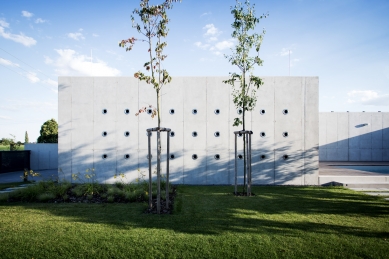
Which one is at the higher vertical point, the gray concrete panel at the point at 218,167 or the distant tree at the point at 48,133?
the distant tree at the point at 48,133

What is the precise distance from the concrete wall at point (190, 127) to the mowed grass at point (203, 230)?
166 inches

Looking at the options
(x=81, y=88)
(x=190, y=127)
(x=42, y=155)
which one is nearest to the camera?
(x=190, y=127)

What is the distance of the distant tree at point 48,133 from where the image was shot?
105 feet

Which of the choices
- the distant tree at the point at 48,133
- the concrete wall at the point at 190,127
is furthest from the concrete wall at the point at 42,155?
the distant tree at the point at 48,133

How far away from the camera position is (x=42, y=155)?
2052 cm

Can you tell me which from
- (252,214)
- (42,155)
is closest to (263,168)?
(252,214)

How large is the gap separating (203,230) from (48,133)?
110 ft

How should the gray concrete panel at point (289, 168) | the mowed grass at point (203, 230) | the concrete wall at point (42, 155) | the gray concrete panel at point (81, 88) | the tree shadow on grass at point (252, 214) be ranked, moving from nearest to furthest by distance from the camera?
the mowed grass at point (203, 230)
the tree shadow on grass at point (252, 214)
the gray concrete panel at point (289, 168)
the gray concrete panel at point (81, 88)
the concrete wall at point (42, 155)

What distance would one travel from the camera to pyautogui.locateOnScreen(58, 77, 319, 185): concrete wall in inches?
495

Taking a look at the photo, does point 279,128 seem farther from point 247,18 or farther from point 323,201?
point 247,18

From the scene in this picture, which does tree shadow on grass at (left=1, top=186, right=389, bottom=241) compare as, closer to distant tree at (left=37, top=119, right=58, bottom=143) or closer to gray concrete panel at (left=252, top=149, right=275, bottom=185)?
gray concrete panel at (left=252, top=149, right=275, bottom=185)

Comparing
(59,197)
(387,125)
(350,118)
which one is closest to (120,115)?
(59,197)

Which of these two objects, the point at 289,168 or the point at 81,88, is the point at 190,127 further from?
the point at 81,88

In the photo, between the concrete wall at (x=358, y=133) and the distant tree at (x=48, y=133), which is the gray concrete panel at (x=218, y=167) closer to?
the concrete wall at (x=358, y=133)
